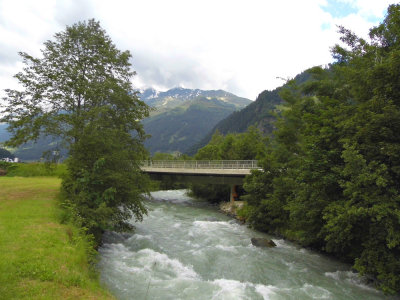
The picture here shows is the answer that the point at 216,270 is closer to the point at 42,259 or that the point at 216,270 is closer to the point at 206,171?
the point at 42,259

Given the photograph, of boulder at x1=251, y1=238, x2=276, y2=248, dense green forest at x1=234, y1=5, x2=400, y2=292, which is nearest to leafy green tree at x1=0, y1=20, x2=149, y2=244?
boulder at x1=251, y1=238, x2=276, y2=248

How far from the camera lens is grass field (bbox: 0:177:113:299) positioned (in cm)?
852

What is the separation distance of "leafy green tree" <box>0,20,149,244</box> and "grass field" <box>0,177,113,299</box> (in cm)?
224

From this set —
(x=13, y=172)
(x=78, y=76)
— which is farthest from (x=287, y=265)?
(x=13, y=172)

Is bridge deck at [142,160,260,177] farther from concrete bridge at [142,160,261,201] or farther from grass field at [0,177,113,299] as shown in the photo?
grass field at [0,177,113,299]

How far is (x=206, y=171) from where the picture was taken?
1811 inches

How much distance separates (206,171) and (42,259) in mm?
36256

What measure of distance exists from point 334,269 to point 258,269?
16.3ft

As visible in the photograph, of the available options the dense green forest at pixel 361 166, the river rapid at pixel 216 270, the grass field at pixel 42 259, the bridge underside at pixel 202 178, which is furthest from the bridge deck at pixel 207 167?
the grass field at pixel 42 259

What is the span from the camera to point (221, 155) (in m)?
67.1

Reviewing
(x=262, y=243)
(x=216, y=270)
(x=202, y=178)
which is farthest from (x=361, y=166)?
(x=202, y=178)

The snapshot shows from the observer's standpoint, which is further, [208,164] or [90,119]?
[208,164]

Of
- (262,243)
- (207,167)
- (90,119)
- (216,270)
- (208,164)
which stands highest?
(90,119)

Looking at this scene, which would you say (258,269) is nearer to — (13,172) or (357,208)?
(357,208)
